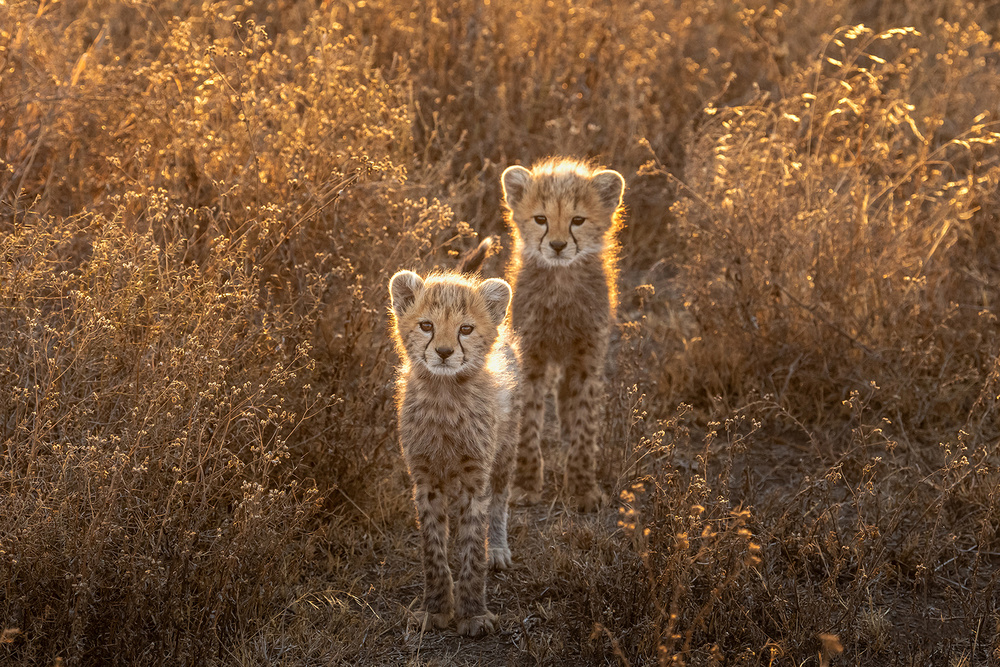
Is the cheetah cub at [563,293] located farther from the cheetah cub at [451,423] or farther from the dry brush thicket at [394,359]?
the cheetah cub at [451,423]

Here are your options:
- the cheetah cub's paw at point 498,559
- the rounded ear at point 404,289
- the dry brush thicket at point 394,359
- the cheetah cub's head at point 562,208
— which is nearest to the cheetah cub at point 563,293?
the cheetah cub's head at point 562,208

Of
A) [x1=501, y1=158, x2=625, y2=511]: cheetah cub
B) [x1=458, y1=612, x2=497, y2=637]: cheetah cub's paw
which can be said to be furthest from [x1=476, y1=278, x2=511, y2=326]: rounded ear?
[x1=458, y1=612, x2=497, y2=637]: cheetah cub's paw

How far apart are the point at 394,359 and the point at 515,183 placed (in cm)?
107

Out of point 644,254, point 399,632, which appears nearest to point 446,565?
Result: point 399,632

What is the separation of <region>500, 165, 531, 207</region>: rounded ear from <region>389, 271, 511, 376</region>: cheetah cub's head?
115cm

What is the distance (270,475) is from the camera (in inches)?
161

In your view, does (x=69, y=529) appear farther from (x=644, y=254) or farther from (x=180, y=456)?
(x=644, y=254)

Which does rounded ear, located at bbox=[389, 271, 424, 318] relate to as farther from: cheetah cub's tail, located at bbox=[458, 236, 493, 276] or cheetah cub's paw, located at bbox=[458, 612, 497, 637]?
cheetah cub's paw, located at bbox=[458, 612, 497, 637]

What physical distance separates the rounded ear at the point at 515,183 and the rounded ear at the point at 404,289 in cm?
126

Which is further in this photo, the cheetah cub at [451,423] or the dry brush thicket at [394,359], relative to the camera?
the cheetah cub at [451,423]

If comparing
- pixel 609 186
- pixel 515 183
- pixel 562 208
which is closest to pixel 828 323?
pixel 609 186

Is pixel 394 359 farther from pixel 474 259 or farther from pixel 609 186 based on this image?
pixel 609 186

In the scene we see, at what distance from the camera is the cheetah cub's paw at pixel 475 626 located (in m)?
3.54

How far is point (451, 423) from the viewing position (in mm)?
3619
